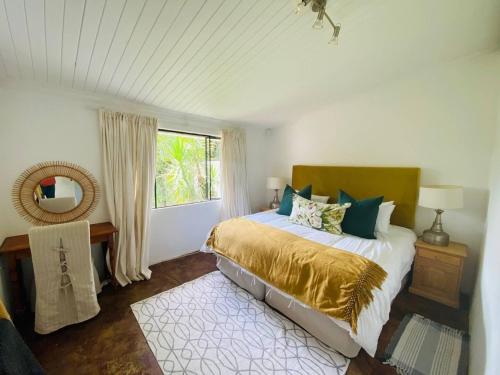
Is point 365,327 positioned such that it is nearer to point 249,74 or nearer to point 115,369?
point 115,369

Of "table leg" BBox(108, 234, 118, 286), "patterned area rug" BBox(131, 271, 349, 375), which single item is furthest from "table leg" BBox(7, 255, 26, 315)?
"patterned area rug" BBox(131, 271, 349, 375)

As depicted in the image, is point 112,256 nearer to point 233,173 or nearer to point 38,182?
point 38,182

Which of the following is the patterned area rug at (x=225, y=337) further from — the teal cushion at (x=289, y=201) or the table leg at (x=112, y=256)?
the teal cushion at (x=289, y=201)

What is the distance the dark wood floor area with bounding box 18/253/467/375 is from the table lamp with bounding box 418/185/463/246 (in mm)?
674

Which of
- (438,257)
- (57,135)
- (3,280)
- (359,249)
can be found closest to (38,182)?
(57,135)

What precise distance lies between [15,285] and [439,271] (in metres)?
4.04

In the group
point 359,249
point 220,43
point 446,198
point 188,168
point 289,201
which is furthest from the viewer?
point 188,168

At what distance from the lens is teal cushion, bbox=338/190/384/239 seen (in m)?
2.26

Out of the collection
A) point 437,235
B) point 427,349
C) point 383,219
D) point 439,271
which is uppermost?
point 383,219

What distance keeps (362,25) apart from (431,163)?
1828 millimetres

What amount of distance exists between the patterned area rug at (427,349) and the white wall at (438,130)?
91cm

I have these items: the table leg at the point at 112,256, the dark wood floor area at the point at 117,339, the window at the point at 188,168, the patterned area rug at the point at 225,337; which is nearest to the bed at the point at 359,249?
the patterned area rug at the point at 225,337

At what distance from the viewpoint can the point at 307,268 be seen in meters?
1.68

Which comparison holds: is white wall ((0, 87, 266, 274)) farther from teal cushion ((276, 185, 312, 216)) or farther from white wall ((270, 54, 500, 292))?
white wall ((270, 54, 500, 292))
